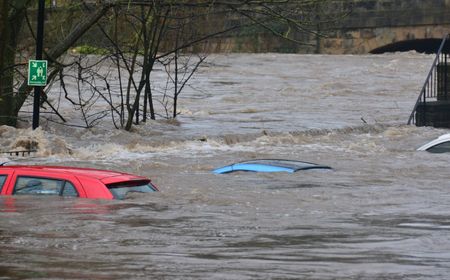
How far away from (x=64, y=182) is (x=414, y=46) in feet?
157

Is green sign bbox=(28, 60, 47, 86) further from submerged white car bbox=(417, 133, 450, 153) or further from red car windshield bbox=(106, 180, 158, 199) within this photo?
submerged white car bbox=(417, 133, 450, 153)

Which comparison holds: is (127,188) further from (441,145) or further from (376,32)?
(376,32)

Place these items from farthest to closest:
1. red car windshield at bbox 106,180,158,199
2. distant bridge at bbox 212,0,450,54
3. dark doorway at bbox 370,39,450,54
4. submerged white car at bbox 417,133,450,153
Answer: dark doorway at bbox 370,39,450,54 → distant bridge at bbox 212,0,450,54 → submerged white car at bbox 417,133,450,153 → red car windshield at bbox 106,180,158,199

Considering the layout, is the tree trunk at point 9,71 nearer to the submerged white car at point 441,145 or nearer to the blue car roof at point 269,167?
the blue car roof at point 269,167

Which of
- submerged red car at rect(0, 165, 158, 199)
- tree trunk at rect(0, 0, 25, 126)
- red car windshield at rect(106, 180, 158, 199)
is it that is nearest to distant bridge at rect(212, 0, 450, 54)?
tree trunk at rect(0, 0, 25, 126)

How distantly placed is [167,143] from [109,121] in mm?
4721

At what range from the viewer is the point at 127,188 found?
41.4 feet

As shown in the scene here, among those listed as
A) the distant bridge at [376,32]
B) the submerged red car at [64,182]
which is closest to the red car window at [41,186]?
the submerged red car at [64,182]

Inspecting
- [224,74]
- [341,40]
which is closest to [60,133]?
[224,74]

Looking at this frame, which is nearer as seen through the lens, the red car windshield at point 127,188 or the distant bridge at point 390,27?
the red car windshield at point 127,188

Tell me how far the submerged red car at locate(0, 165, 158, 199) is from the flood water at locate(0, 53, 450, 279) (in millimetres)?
107

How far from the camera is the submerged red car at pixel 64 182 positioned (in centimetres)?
1203

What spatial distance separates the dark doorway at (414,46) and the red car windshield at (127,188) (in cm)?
4363

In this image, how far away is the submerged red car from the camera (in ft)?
39.5
